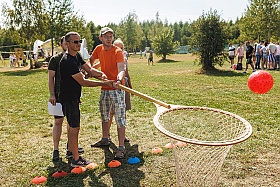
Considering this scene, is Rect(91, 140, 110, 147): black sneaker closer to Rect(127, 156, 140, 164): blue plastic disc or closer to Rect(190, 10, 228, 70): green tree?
Rect(127, 156, 140, 164): blue plastic disc

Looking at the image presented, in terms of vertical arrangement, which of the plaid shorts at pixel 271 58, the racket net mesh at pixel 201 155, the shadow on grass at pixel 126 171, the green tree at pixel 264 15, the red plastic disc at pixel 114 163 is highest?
the green tree at pixel 264 15

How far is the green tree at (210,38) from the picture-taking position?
51.6ft

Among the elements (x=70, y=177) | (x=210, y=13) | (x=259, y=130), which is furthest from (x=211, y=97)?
(x=210, y=13)

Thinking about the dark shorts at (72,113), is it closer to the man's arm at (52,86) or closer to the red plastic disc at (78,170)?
the man's arm at (52,86)

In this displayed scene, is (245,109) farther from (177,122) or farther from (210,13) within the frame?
(210,13)

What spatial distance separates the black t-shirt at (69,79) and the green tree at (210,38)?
1393 centimetres

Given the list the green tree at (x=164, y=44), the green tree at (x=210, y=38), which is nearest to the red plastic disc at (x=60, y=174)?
the green tree at (x=210, y=38)

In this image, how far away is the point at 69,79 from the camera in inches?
139

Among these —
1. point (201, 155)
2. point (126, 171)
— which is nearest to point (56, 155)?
point (126, 171)

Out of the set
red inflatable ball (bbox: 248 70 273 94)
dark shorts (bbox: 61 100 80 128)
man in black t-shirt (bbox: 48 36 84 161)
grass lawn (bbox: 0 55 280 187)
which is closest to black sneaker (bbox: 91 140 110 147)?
grass lawn (bbox: 0 55 280 187)

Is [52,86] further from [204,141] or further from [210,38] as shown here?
[210,38]

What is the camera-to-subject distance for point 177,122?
212 inches

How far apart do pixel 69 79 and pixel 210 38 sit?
558 inches

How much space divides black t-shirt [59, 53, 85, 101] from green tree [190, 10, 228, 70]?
13926 millimetres
